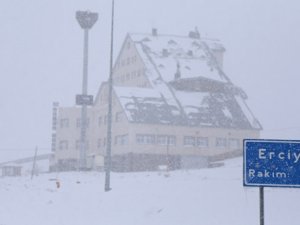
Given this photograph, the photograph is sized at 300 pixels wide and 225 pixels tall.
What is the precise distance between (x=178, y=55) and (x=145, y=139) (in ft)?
62.1

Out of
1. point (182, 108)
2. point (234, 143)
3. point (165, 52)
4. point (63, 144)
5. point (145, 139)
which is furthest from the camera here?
point (165, 52)

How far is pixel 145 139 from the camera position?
Answer: 6612 cm

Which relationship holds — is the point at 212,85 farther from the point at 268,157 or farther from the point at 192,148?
the point at 268,157

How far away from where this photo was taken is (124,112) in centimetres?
6662

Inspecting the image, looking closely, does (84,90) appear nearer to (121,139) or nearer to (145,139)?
(121,139)

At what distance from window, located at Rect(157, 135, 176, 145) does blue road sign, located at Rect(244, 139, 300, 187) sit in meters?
58.0

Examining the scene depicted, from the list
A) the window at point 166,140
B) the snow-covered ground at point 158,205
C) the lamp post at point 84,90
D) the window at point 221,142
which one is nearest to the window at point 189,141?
the window at point 166,140

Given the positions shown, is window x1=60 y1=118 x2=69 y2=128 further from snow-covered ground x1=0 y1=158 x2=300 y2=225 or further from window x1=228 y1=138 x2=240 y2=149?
snow-covered ground x1=0 y1=158 x2=300 y2=225

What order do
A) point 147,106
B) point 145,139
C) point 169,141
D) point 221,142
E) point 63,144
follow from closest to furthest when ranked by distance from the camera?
1. point 145,139
2. point 169,141
3. point 147,106
4. point 221,142
5. point 63,144

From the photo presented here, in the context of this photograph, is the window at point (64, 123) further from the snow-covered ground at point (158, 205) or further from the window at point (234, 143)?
the snow-covered ground at point (158, 205)

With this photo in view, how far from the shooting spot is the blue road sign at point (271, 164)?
29.3 feet

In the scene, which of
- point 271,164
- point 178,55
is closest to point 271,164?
point 271,164

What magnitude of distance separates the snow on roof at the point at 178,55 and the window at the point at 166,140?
1052 cm

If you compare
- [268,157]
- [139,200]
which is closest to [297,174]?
[268,157]
